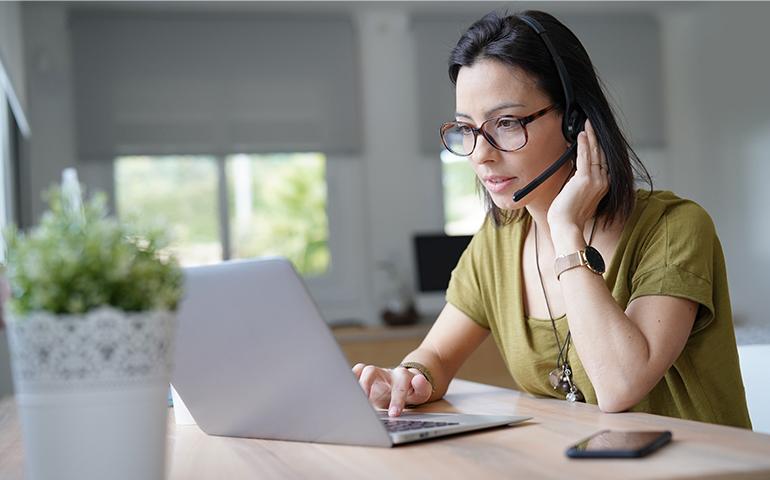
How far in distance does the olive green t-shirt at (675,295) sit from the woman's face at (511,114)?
0.17 m

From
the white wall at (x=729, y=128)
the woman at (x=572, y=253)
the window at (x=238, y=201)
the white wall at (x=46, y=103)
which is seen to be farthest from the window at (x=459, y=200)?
the woman at (x=572, y=253)

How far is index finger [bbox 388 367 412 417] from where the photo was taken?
130cm

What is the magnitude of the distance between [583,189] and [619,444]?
23.6 inches

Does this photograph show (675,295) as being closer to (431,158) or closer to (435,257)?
(435,257)

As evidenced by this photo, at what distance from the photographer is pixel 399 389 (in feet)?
4.47

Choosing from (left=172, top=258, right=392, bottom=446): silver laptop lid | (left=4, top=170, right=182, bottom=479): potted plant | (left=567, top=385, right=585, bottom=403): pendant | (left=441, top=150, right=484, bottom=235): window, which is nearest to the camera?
(left=4, top=170, right=182, bottom=479): potted plant

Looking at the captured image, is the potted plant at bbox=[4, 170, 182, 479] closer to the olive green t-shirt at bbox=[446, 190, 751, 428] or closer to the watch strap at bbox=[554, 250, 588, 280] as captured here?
the watch strap at bbox=[554, 250, 588, 280]

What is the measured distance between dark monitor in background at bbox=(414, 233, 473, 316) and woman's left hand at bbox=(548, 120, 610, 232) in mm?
3391

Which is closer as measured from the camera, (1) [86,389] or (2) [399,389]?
(1) [86,389]

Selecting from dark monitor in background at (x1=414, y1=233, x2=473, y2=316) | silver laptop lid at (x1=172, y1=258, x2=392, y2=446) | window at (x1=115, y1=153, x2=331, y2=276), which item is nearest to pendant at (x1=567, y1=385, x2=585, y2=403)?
silver laptop lid at (x1=172, y1=258, x2=392, y2=446)

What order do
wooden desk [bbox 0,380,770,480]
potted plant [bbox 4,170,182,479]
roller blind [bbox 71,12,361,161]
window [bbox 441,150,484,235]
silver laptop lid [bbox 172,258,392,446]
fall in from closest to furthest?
potted plant [bbox 4,170,182,479] → wooden desk [bbox 0,380,770,480] → silver laptop lid [bbox 172,258,392,446] → roller blind [bbox 71,12,361,161] → window [bbox 441,150,484,235]

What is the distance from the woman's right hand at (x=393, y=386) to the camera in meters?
1.35

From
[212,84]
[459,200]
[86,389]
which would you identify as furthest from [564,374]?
[459,200]

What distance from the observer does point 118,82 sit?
15.8 ft
